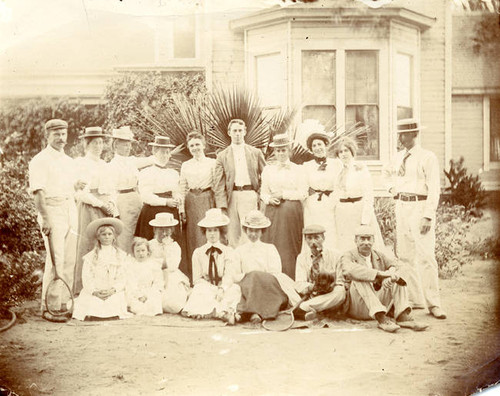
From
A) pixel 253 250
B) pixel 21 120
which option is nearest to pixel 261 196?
pixel 253 250

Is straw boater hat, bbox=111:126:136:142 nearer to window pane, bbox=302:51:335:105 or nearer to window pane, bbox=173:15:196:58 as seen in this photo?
window pane, bbox=173:15:196:58

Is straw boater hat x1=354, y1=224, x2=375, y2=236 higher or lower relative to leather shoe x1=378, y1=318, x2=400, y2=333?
higher

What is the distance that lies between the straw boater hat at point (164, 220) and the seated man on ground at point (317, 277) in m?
0.80

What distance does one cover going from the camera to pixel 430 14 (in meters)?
3.91

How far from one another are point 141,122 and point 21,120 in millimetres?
716

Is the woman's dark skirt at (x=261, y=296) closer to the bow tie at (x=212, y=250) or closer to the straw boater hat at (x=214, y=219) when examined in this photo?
the bow tie at (x=212, y=250)

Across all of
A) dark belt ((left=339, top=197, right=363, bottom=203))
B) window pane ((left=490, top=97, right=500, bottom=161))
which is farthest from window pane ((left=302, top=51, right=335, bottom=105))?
window pane ((left=490, top=97, right=500, bottom=161))

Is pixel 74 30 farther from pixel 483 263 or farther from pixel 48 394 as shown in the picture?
pixel 483 263

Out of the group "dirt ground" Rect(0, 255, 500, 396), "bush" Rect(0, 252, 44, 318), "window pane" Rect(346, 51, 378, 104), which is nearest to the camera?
"dirt ground" Rect(0, 255, 500, 396)

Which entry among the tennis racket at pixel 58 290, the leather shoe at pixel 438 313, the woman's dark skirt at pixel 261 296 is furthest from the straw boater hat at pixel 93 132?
the leather shoe at pixel 438 313

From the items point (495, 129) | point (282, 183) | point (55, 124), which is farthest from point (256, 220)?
point (495, 129)

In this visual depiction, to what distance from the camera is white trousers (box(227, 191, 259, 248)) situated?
12.8ft

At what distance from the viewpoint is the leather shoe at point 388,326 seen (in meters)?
3.77

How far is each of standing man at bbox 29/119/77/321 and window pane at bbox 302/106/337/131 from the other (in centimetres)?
147
